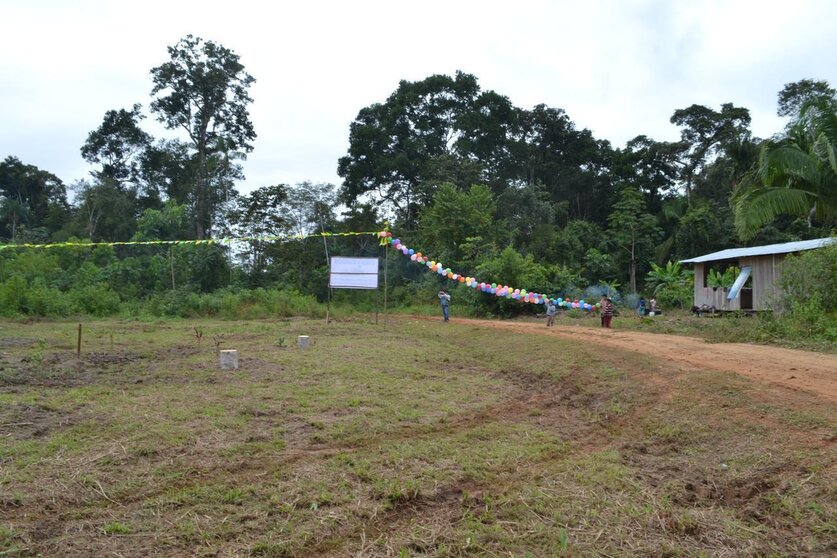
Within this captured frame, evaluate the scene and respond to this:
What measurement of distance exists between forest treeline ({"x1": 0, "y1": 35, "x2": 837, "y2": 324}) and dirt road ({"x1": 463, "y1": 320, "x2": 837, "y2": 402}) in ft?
19.2

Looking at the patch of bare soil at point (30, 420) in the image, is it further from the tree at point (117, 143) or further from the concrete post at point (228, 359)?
the tree at point (117, 143)

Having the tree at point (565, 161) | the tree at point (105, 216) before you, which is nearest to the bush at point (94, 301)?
the tree at point (105, 216)

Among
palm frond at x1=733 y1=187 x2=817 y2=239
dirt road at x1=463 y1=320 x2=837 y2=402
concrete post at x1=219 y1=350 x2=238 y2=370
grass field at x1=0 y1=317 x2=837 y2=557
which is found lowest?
grass field at x1=0 y1=317 x2=837 y2=557

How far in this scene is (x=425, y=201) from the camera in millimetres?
36812

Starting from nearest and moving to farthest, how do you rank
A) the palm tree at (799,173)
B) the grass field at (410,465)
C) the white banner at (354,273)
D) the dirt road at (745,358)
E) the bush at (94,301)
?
the grass field at (410,465) < the dirt road at (745,358) < the palm tree at (799,173) < the white banner at (354,273) < the bush at (94,301)

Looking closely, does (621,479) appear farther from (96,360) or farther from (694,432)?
(96,360)

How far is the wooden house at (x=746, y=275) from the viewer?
19.4 m

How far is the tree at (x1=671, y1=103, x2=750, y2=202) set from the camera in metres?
36.2

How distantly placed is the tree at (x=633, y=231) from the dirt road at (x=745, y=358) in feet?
65.1

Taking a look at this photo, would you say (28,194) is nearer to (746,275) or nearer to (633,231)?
(633,231)

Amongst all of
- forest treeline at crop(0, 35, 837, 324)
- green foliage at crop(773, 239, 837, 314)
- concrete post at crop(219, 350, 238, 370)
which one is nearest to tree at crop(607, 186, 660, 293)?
forest treeline at crop(0, 35, 837, 324)

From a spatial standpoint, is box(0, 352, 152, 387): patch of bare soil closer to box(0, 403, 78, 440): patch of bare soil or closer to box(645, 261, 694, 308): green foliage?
box(0, 403, 78, 440): patch of bare soil

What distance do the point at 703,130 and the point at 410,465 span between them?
37.5 metres

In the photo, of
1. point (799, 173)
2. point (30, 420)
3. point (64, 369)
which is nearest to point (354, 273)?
point (64, 369)
